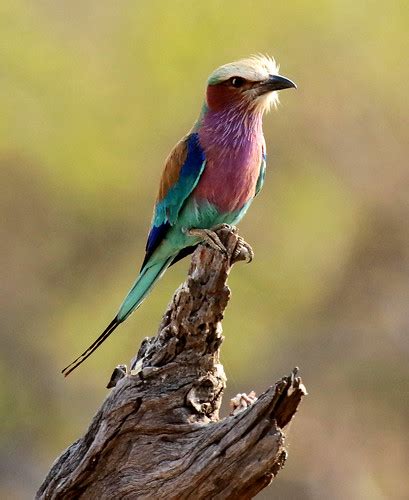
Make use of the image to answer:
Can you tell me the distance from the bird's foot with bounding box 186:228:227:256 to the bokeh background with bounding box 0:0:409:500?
4.12m

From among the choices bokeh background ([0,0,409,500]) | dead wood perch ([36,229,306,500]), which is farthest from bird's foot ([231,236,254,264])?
Result: bokeh background ([0,0,409,500])

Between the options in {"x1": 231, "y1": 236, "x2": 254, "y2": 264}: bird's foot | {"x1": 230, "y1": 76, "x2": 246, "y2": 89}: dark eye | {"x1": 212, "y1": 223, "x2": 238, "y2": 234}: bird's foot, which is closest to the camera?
{"x1": 231, "y1": 236, "x2": 254, "y2": 264}: bird's foot

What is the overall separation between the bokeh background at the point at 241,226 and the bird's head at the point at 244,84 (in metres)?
3.91

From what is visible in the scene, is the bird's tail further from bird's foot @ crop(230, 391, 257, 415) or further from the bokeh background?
the bokeh background

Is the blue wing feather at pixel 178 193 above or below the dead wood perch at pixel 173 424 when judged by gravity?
above

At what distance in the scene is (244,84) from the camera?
4043 mm

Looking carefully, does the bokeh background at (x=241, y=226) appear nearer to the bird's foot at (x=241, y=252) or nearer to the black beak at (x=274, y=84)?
the black beak at (x=274, y=84)

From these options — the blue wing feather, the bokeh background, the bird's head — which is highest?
the bokeh background

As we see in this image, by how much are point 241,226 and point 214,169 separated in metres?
4.17

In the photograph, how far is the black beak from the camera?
394cm

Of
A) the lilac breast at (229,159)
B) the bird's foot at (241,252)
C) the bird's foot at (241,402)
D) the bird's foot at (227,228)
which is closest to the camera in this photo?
the bird's foot at (241,402)

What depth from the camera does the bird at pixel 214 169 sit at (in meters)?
3.93

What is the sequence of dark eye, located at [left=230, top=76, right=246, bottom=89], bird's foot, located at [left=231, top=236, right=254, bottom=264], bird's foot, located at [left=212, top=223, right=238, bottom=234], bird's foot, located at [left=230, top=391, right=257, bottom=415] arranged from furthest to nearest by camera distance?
dark eye, located at [left=230, top=76, right=246, bottom=89]
bird's foot, located at [left=212, top=223, right=238, bottom=234]
bird's foot, located at [left=231, top=236, right=254, bottom=264]
bird's foot, located at [left=230, top=391, right=257, bottom=415]

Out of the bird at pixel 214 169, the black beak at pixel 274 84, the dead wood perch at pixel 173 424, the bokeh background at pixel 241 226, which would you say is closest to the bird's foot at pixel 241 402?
the dead wood perch at pixel 173 424
